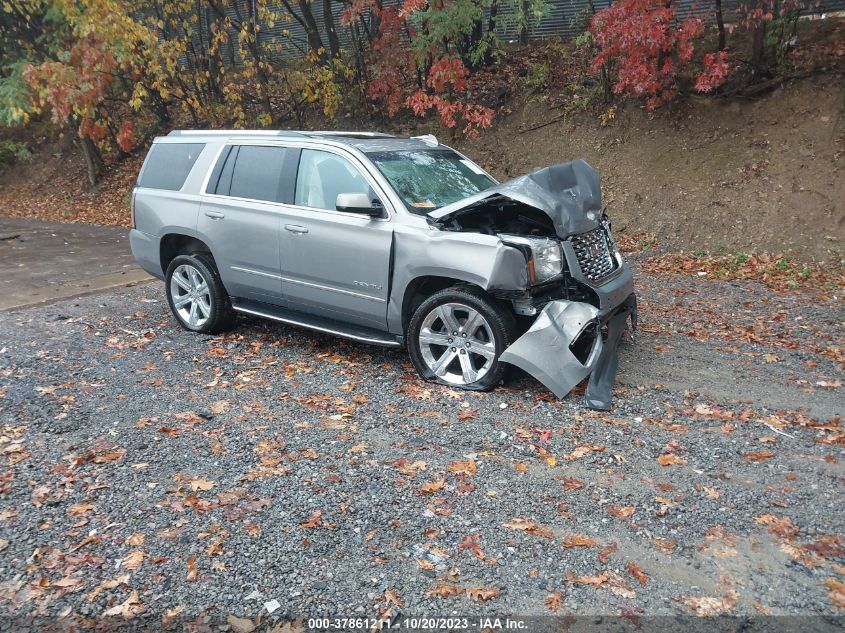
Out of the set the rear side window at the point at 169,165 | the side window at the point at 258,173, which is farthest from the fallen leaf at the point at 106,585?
the rear side window at the point at 169,165

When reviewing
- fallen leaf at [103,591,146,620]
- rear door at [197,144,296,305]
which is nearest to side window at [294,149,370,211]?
rear door at [197,144,296,305]

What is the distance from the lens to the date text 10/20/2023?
300 centimetres

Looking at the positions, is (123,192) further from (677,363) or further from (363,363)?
(677,363)

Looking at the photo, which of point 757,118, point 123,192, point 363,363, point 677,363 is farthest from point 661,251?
point 123,192

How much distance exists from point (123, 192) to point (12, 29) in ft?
16.3

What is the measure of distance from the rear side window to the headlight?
3.65 metres

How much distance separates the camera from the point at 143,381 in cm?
606

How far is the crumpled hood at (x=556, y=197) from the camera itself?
531 cm

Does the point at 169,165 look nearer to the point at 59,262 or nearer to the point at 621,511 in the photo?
the point at 59,262

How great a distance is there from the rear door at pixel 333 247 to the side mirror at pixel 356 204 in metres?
0.11

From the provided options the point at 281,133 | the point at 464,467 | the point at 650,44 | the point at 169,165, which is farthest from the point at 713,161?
the point at 464,467

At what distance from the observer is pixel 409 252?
220 inches

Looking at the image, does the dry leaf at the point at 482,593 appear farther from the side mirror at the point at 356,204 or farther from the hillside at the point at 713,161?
the hillside at the point at 713,161

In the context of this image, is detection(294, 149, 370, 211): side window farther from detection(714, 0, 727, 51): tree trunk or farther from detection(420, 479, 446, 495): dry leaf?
detection(714, 0, 727, 51): tree trunk
